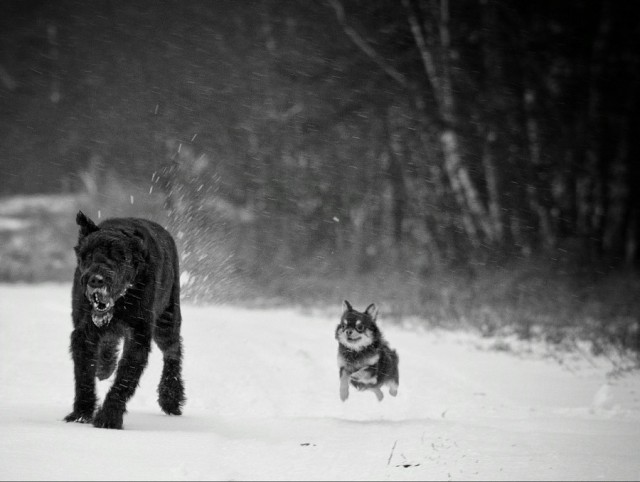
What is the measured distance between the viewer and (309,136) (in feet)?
65.1

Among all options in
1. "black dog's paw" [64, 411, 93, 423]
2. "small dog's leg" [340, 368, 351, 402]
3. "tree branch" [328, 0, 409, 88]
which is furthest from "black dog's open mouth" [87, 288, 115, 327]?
"tree branch" [328, 0, 409, 88]

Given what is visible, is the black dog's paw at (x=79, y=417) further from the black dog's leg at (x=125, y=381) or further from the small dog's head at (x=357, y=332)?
the small dog's head at (x=357, y=332)

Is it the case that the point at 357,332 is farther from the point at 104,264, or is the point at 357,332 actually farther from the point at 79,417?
the point at 104,264

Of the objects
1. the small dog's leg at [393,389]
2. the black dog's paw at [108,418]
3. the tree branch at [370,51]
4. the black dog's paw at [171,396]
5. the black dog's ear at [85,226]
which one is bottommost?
the black dog's paw at [108,418]

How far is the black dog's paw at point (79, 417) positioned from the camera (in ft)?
15.5

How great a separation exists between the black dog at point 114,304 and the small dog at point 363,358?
2.36 meters

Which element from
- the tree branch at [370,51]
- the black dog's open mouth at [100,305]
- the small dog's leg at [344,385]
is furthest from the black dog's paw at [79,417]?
the tree branch at [370,51]

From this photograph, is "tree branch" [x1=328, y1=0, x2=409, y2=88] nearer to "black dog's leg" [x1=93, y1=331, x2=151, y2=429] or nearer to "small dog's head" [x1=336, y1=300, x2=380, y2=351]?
"small dog's head" [x1=336, y1=300, x2=380, y2=351]

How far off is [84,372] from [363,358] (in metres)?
2.93

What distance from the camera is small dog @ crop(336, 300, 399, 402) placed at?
6766mm

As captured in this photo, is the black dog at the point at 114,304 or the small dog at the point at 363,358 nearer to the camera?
the black dog at the point at 114,304

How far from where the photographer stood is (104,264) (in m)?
4.46

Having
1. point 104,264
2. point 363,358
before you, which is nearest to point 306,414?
point 363,358

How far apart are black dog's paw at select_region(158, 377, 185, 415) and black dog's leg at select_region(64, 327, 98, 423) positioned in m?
0.80
